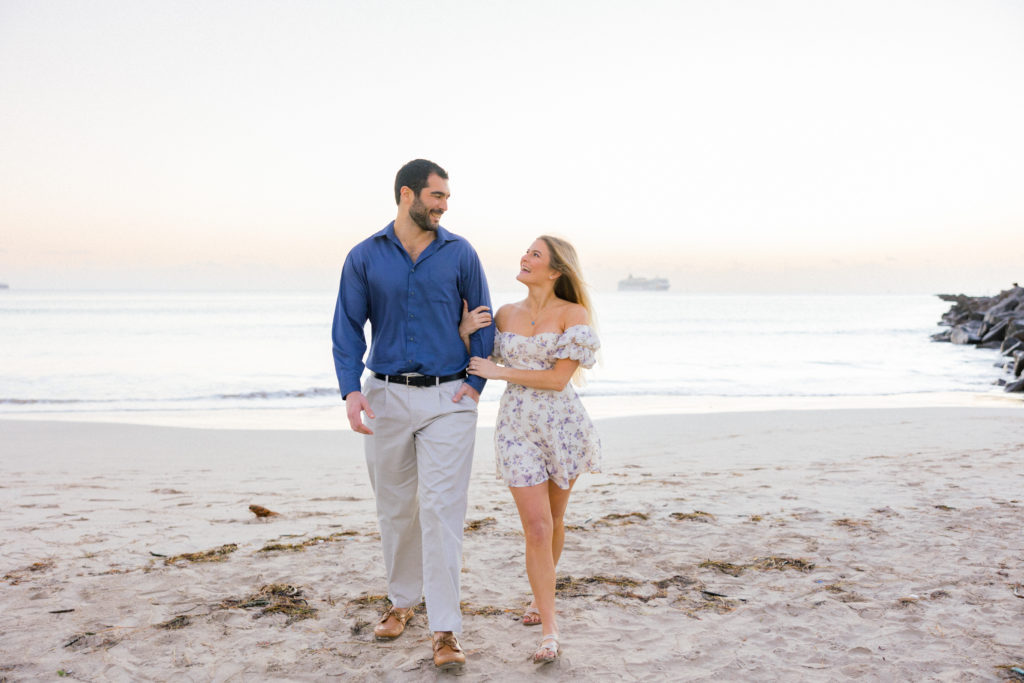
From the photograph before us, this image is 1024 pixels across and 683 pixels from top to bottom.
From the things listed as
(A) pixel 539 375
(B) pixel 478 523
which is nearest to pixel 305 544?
(B) pixel 478 523

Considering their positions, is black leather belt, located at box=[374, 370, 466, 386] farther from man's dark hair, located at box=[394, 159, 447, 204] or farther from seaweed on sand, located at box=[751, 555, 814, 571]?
seaweed on sand, located at box=[751, 555, 814, 571]

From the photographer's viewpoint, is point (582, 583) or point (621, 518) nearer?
point (582, 583)

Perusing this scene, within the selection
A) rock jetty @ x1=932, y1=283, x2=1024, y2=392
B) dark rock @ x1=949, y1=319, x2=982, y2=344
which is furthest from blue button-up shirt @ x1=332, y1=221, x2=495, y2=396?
dark rock @ x1=949, y1=319, x2=982, y2=344

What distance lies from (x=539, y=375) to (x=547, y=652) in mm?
1311

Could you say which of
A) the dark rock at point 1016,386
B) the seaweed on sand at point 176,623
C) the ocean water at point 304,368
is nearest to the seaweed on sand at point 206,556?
the seaweed on sand at point 176,623

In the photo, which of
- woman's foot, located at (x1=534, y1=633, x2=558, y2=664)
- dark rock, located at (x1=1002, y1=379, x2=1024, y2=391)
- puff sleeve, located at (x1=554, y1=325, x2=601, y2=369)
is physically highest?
puff sleeve, located at (x1=554, y1=325, x2=601, y2=369)

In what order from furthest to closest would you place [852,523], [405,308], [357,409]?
[852,523] < [405,308] < [357,409]

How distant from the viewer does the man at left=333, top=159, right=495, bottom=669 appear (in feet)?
11.2

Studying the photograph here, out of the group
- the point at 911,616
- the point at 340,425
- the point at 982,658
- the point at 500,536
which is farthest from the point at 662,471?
the point at 340,425

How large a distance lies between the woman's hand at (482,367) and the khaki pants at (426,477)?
0.33 feet

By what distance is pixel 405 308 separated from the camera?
11.5 feet

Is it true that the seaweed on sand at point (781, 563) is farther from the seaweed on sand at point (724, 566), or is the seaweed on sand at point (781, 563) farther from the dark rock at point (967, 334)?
the dark rock at point (967, 334)

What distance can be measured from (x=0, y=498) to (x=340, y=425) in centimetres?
569

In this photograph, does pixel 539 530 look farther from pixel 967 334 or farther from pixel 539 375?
pixel 967 334
